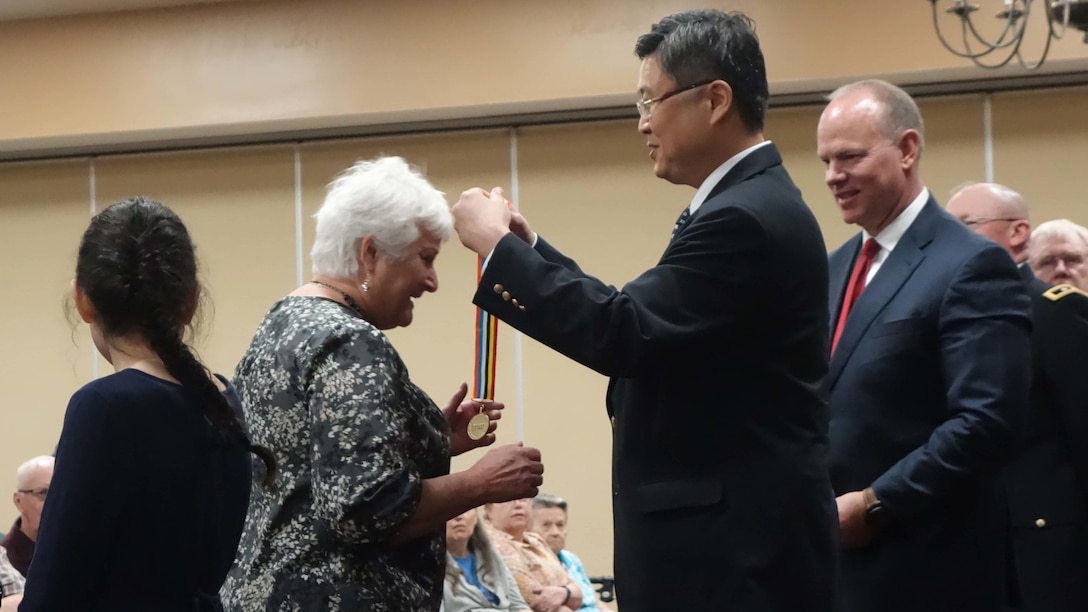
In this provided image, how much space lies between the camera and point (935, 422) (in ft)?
7.73

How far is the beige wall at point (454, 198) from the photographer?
20.4 ft

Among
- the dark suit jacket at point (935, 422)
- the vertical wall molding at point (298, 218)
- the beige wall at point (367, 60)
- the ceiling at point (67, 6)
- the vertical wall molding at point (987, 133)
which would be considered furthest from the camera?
the vertical wall molding at point (298, 218)

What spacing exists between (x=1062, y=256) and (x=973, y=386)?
182cm

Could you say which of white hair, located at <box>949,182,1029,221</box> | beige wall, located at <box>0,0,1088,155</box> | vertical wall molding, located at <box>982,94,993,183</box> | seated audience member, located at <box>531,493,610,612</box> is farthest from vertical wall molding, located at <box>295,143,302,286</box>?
white hair, located at <box>949,182,1029,221</box>

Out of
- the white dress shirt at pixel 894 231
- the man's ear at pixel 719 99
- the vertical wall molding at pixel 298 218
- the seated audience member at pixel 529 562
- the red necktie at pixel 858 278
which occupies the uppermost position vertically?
the vertical wall molding at pixel 298 218

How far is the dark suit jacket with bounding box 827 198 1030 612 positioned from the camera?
2258 mm

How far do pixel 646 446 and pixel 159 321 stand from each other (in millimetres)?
708

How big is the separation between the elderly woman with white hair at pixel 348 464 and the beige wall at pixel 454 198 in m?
4.46

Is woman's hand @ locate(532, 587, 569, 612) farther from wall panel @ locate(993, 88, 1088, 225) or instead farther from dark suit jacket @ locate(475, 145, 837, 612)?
dark suit jacket @ locate(475, 145, 837, 612)

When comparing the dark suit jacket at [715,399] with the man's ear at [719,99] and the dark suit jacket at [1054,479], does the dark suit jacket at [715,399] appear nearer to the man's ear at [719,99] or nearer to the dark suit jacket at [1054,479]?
the man's ear at [719,99]

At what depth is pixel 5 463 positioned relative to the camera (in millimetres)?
7145

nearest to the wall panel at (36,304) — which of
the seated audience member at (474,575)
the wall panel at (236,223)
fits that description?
the wall panel at (236,223)

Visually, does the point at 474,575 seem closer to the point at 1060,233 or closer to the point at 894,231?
the point at 1060,233

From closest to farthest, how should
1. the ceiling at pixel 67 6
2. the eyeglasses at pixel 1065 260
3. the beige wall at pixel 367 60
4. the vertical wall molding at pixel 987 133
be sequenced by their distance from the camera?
1. the eyeglasses at pixel 1065 260
2. the beige wall at pixel 367 60
3. the vertical wall molding at pixel 987 133
4. the ceiling at pixel 67 6
